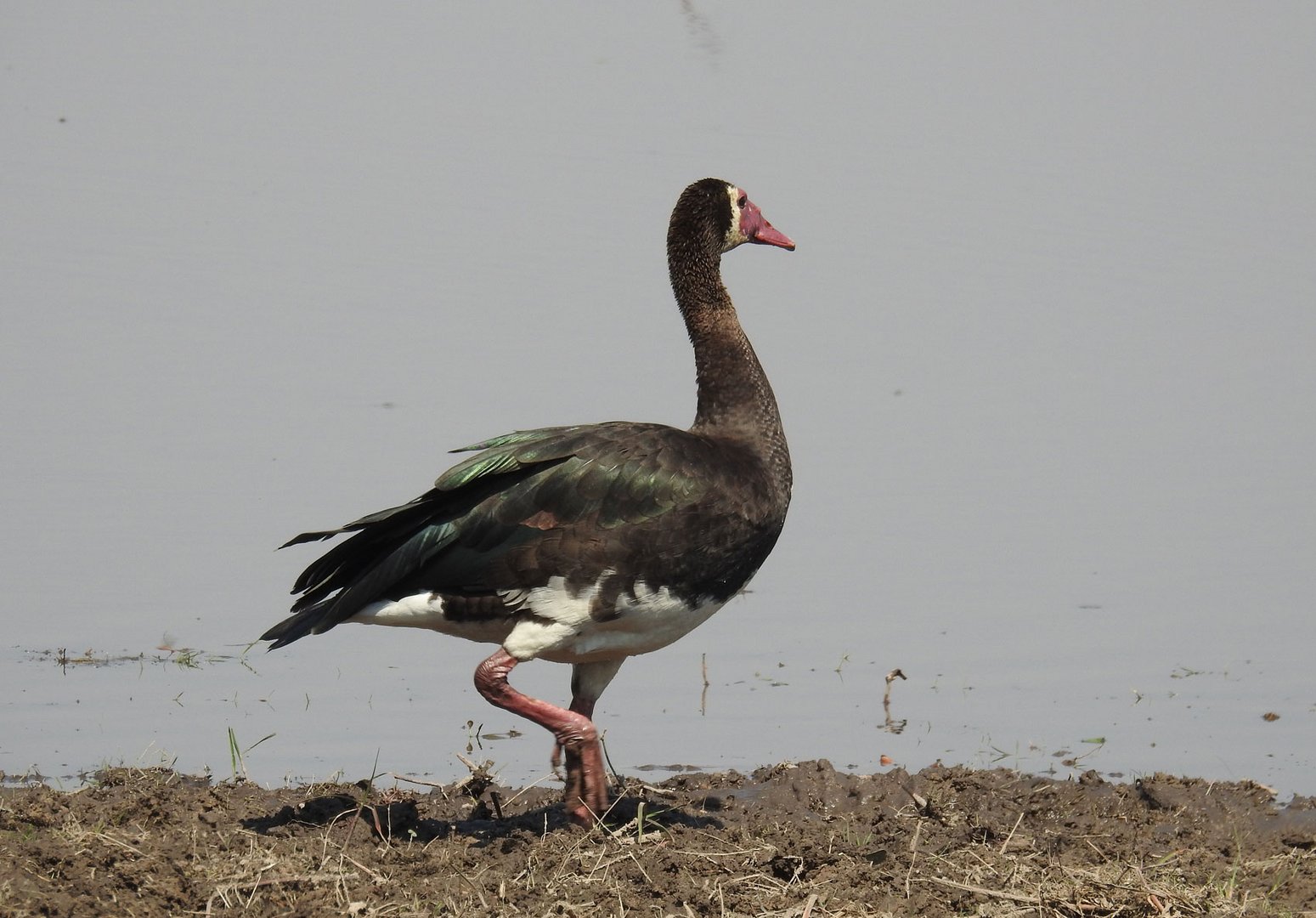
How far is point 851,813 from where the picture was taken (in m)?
7.20

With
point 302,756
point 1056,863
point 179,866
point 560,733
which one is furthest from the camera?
point 302,756

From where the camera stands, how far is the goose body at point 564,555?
6.85m

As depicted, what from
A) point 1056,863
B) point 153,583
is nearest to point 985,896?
point 1056,863

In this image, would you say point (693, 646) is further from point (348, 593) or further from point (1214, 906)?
point (1214, 906)

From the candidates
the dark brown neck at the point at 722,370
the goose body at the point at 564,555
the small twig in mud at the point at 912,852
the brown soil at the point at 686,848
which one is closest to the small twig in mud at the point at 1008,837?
the brown soil at the point at 686,848

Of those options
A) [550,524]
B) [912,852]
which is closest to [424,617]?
[550,524]

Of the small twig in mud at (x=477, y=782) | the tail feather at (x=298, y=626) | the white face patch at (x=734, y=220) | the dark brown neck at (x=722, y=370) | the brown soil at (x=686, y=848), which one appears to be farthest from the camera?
the white face patch at (x=734, y=220)

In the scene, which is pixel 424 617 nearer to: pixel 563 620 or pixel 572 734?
pixel 563 620

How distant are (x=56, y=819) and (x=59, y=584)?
4.05 meters

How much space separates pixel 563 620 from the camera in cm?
686

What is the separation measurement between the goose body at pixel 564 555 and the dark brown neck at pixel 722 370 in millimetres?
288

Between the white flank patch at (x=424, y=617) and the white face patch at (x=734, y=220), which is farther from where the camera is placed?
the white face patch at (x=734, y=220)

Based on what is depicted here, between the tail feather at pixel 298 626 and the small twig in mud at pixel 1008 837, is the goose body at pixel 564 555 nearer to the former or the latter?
the tail feather at pixel 298 626

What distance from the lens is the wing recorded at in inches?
270
